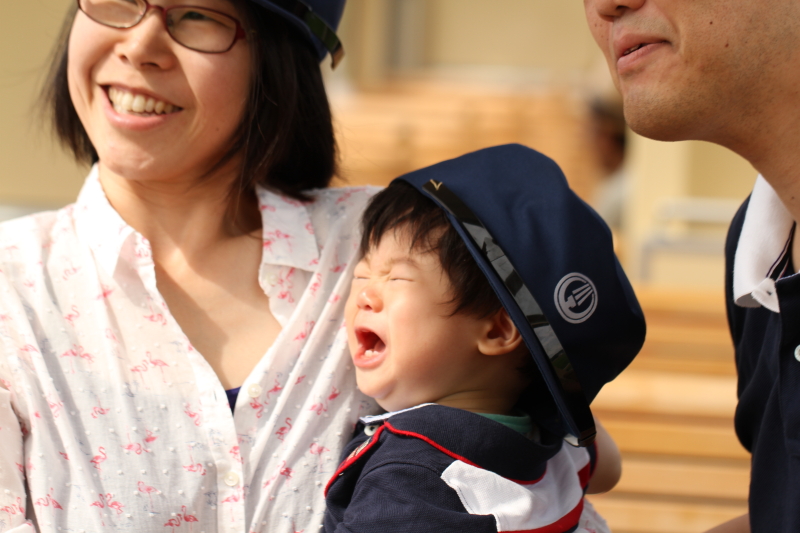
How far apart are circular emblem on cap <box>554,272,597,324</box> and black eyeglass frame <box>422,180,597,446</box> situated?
0.14ft

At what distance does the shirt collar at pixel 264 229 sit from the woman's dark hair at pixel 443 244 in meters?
0.19

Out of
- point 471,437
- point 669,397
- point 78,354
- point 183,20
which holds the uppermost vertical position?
point 183,20

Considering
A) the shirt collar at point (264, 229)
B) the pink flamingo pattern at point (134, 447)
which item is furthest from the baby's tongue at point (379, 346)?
the pink flamingo pattern at point (134, 447)

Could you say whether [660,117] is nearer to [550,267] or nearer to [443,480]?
[550,267]

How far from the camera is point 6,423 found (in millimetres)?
1358

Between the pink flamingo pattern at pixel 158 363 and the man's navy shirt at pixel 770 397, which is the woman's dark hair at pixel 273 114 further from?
the man's navy shirt at pixel 770 397

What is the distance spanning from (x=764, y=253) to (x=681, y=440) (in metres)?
1.12

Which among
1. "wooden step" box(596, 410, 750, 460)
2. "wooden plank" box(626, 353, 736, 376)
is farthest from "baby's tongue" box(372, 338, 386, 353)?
"wooden plank" box(626, 353, 736, 376)

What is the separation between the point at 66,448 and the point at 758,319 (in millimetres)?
1280

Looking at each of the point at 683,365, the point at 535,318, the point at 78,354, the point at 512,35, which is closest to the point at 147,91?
the point at 78,354

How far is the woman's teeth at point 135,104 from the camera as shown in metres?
1.59

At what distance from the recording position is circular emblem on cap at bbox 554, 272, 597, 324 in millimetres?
1428

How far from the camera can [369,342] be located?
5.19 feet

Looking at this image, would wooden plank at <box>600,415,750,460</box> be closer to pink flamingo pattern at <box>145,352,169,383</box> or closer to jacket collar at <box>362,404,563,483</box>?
jacket collar at <box>362,404,563,483</box>
